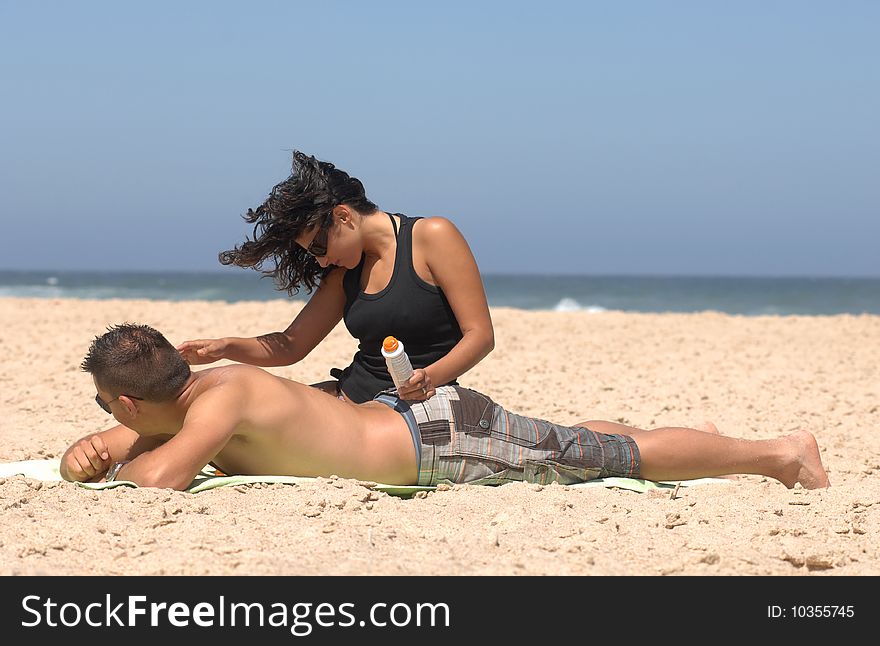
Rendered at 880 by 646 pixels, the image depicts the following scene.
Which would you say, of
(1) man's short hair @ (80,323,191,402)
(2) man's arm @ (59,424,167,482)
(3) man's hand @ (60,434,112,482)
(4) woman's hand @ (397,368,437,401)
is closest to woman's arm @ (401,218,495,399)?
(4) woman's hand @ (397,368,437,401)

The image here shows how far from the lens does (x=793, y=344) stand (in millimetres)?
10188

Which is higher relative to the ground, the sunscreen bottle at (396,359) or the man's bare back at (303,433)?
the sunscreen bottle at (396,359)

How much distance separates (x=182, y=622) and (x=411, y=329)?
185cm

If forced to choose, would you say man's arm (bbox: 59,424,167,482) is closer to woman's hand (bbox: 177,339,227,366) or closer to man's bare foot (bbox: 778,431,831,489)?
woman's hand (bbox: 177,339,227,366)

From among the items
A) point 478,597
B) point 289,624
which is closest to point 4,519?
point 289,624

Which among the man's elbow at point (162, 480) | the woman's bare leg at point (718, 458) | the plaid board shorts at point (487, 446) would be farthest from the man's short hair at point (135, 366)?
the woman's bare leg at point (718, 458)

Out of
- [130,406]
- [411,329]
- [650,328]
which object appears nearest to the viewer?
[130,406]

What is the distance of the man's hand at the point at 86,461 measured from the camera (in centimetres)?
363

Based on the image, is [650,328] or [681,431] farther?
[650,328]

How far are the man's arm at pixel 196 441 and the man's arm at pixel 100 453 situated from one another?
13.9 inches

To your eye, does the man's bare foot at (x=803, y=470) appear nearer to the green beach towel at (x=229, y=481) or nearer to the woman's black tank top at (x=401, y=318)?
the green beach towel at (x=229, y=481)

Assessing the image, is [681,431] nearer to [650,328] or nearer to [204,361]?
[204,361]

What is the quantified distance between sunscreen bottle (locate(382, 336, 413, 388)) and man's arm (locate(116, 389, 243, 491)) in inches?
21.4

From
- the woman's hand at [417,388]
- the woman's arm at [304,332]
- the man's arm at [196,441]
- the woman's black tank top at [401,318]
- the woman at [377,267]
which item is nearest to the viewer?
the man's arm at [196,441]
